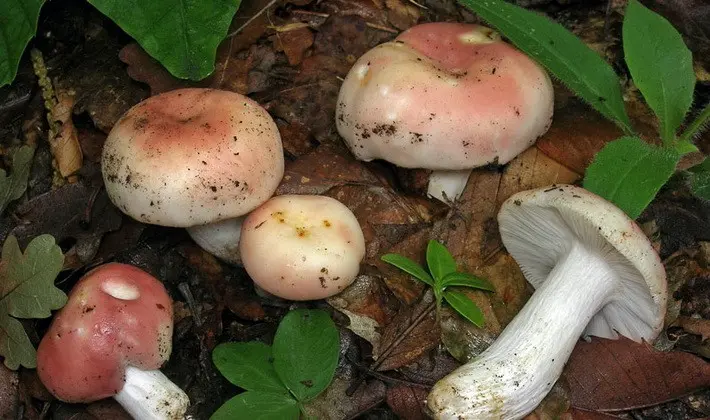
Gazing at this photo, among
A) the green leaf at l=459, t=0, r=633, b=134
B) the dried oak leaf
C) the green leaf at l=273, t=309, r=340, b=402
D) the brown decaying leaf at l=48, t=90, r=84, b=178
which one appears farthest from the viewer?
the brown decaying leaf at l=48, t=90, r=84, b=178

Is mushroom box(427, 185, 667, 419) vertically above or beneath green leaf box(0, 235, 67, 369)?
above

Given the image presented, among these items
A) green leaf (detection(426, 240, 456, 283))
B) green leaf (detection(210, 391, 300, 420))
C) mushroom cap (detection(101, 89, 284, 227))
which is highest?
mushroom cap (detection(101, 89, 284, 227))

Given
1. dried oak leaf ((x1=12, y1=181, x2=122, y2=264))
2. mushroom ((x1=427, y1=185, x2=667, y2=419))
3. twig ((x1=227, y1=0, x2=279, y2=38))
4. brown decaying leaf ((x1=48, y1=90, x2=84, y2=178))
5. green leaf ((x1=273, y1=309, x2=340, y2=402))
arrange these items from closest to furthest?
mushroom ((x1=427, y1=185, x2=667, y2=419))
green leaf ((x1=273, y1=309, x2=340, y2=402))
dried oak leaf ((x1=12, y1=181, x2=122, y2=264))
brown decaying leaf ((x1=48, y1=90, x2=84, y2=178))
twig ((x1=227, y1=0, x2=279, y2=38))

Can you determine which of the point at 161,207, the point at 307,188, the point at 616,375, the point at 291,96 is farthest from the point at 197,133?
the point at 616,375

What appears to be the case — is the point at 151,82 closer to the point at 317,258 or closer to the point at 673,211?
the point at 317,258

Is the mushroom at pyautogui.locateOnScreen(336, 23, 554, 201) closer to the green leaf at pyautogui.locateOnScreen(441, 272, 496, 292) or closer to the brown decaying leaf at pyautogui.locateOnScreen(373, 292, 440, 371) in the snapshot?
the green leaf at pyautogui.locateOnScreen(441, 272, 496, 292)

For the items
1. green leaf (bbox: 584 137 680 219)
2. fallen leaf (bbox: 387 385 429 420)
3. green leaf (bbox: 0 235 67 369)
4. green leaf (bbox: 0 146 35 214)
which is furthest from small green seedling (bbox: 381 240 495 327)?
green leaf (bbox: 0 146 35 214)

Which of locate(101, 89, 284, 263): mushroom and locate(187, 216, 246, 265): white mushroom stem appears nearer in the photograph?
locate(101, 89, 284, 263): mushroom
